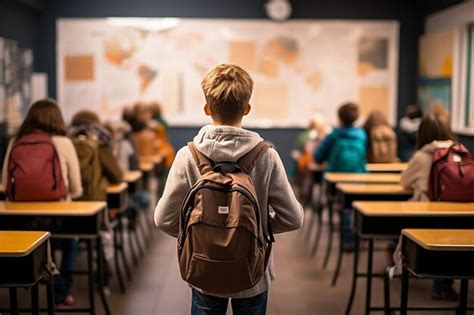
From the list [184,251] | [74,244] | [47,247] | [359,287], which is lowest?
[359,287]

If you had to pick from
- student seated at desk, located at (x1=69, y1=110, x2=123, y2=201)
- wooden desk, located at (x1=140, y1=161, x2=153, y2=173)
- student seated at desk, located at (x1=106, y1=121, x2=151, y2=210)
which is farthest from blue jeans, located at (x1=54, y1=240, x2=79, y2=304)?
wooden desk, located at (x1=140, y1=161, x2=153, y2=173)

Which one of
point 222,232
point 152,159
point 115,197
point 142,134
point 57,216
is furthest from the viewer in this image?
point 152,159

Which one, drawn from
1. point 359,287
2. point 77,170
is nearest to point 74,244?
point 77,170

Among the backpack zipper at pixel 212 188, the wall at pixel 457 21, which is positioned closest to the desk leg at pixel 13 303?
the backpack zipper at pixel 212 188

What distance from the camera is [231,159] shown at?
2.19 metres

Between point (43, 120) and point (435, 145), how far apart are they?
226 cm

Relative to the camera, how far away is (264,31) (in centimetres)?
930

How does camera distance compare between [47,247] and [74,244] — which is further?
[74,244]

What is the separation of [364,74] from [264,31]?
1499 mm

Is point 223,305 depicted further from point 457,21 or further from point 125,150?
point 457,21

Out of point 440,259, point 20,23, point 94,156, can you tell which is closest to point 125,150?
point 94,156

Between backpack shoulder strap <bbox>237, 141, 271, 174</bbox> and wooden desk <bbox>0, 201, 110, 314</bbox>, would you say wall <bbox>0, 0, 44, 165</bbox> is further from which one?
backpack shoulder strap <bbox>237, 141, 271, 174</bbox>

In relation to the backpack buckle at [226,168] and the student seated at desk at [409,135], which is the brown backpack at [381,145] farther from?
the backpack buckle at [226,168]

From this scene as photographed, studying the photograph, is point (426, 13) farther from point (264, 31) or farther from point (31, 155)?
point (31, 155)
